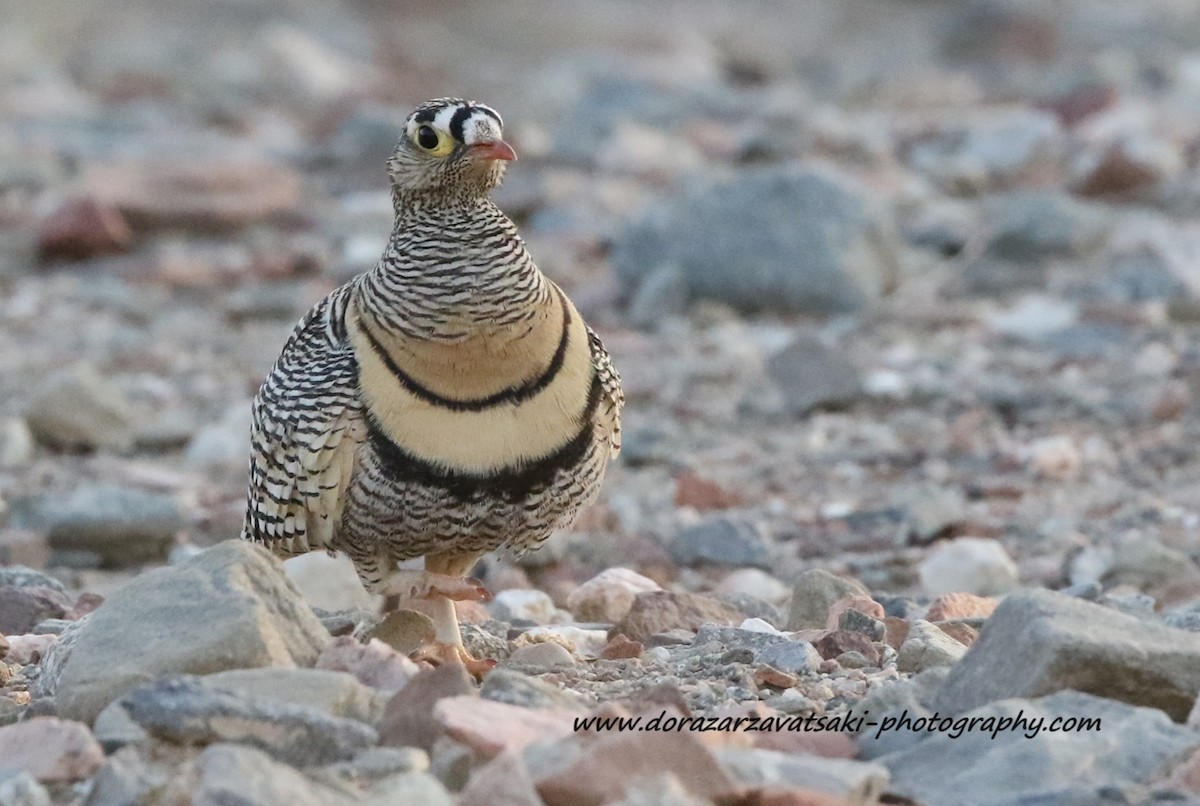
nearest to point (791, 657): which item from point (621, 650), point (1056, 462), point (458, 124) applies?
point (621, 650)

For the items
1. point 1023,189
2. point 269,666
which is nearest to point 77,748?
point 269,666

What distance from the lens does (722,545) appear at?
24.3ft

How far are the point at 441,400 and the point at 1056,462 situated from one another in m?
4.10

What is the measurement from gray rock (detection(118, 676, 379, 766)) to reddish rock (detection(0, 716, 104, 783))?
0.12 meters

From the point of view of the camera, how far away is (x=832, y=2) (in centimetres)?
3066

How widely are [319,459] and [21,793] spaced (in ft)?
5.25

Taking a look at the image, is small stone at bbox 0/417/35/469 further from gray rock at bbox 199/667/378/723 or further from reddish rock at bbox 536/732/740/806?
reddish rock at bbox 536/732/740/806

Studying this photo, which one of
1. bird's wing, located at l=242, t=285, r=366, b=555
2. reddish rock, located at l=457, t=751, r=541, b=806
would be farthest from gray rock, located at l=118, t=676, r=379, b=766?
bird's wing, located at l=242, t=285, r=366, b=555

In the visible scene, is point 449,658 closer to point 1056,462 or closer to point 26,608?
point 26,608

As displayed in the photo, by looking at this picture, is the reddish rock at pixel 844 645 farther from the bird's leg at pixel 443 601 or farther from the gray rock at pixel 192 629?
the gray rock at pixel 192 629

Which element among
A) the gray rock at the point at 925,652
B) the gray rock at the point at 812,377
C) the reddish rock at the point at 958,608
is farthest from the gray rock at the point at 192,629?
the gray rock at the point at 812,377

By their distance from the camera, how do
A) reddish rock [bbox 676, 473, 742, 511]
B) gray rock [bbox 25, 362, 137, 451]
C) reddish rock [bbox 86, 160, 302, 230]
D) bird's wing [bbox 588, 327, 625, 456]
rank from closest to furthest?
bird's wing [bbox 588, 327, 625, 456], reddish rock [bbox 676, 473, 742, 511], gray rock [bbox 25, 362, 137, 451], reddish rock [bbox 86, 160, 302, 230]

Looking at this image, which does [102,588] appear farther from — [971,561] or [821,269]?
[821,269]

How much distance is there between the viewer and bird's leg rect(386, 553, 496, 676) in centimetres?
476
